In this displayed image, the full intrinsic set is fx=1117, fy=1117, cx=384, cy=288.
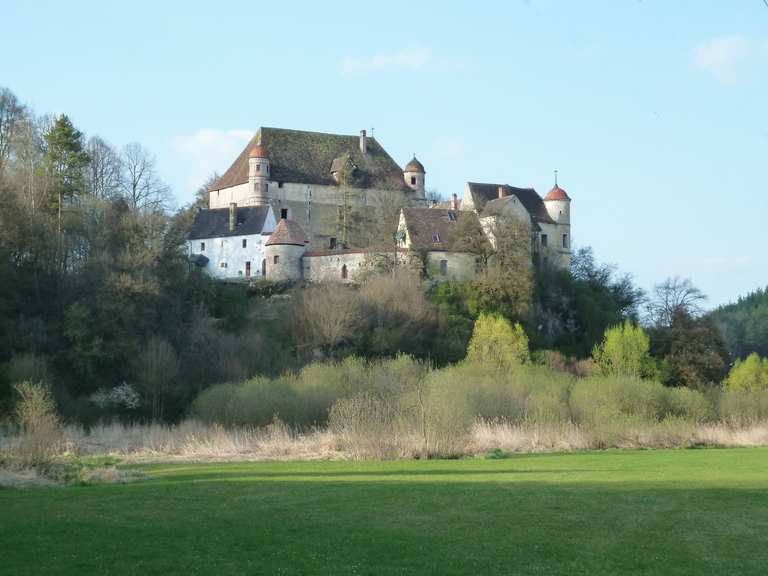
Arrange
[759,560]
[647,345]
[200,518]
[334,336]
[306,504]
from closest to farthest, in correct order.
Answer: [759,560] < [200,518] < [306,504] < [334,336] < [647,345]

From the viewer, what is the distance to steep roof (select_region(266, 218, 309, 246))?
67.9 m

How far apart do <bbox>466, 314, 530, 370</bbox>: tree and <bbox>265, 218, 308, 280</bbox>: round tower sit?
Answer: 13.0 m

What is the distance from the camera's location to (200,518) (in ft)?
52.2

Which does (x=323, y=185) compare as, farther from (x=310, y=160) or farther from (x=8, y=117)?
(x=8, y=117)

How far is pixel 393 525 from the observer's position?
1558 centimetres

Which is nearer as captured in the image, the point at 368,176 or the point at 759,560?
the point at 759,560

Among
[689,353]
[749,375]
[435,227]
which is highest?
[435,227]

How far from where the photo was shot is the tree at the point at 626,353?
61.6m

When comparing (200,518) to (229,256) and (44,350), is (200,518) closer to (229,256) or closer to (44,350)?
(44,350)

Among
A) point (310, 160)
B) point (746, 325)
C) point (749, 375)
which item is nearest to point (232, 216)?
point (310, 160)

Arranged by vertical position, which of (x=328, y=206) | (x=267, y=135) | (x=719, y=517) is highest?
(x=267, y=135)

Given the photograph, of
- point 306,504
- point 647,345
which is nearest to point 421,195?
point 647,345

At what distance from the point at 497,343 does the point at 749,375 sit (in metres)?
16.8

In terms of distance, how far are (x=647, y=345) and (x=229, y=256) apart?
26.4 metres
